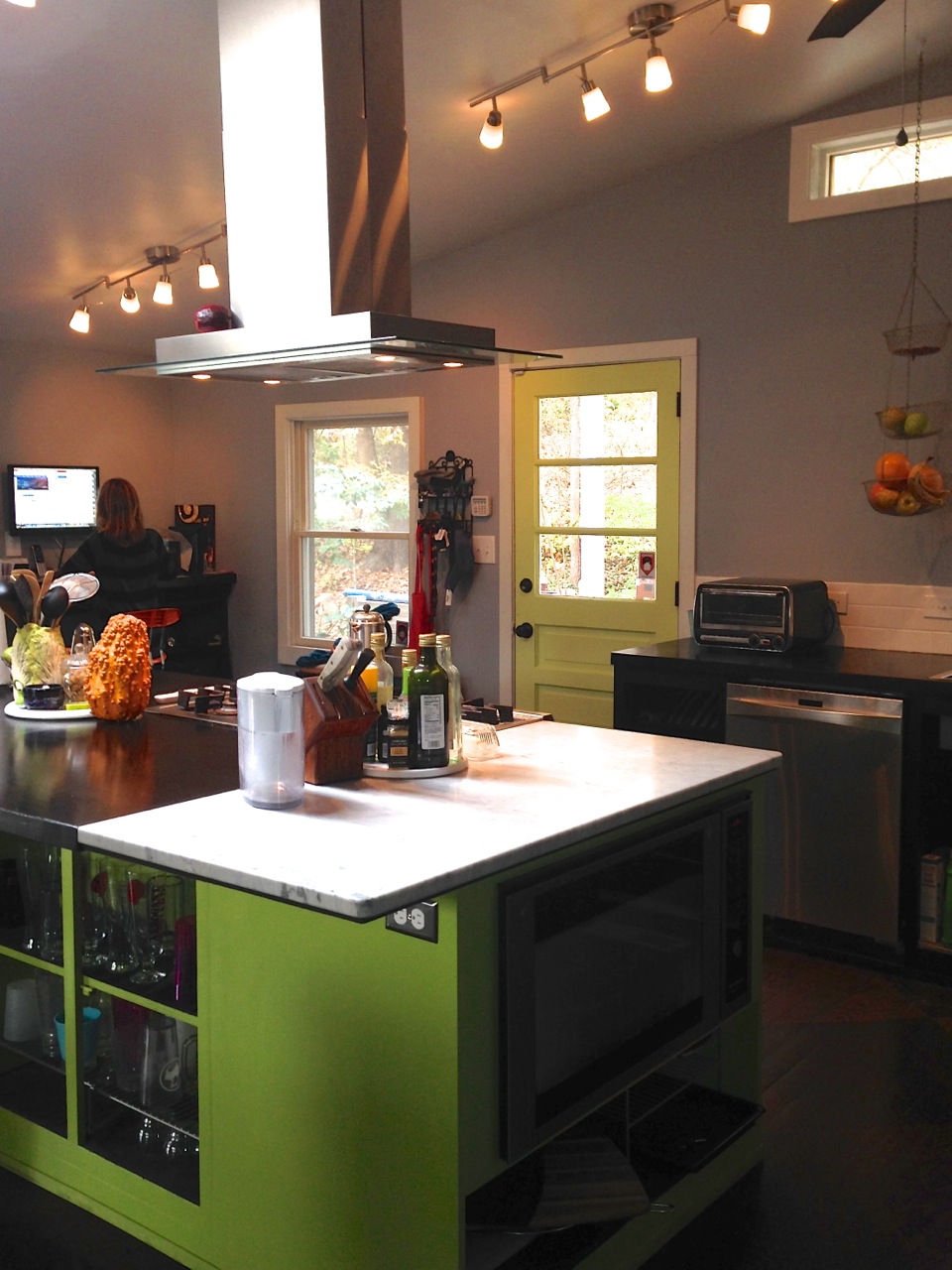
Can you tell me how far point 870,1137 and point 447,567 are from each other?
351cm

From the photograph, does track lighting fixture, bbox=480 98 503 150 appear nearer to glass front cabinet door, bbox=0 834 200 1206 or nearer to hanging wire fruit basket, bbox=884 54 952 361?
hanging wire fruit basket, bbox=884 54 952 361

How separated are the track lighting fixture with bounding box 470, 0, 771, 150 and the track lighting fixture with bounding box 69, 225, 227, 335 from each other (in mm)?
1276

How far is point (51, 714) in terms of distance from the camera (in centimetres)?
314

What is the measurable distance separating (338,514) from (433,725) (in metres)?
4.06

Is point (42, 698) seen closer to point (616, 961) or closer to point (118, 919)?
point (118, 919)

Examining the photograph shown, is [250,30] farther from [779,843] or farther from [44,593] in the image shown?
[779,843]

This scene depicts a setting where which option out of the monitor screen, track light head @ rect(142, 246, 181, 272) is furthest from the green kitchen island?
the monitor screen

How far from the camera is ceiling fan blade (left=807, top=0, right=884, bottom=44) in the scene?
2.50 m

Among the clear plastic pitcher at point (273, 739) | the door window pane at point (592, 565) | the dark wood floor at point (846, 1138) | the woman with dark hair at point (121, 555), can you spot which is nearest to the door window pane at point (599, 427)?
the door window pane at point (592, 565)

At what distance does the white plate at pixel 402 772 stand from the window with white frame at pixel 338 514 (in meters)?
3.55

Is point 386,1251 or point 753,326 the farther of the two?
point 753,326

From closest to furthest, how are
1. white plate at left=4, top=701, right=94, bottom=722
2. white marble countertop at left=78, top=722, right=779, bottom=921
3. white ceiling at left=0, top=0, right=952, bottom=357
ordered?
white marble countertop at left=78, top=722, right=779, bottom=921 → white plate at left=4, top=701, right=94, bottom=722 → white ceiling at left=0, top=0, right=952, bottom=357

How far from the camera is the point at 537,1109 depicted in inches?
78.1

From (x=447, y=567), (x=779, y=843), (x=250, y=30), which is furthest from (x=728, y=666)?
(x=250, y=30)
